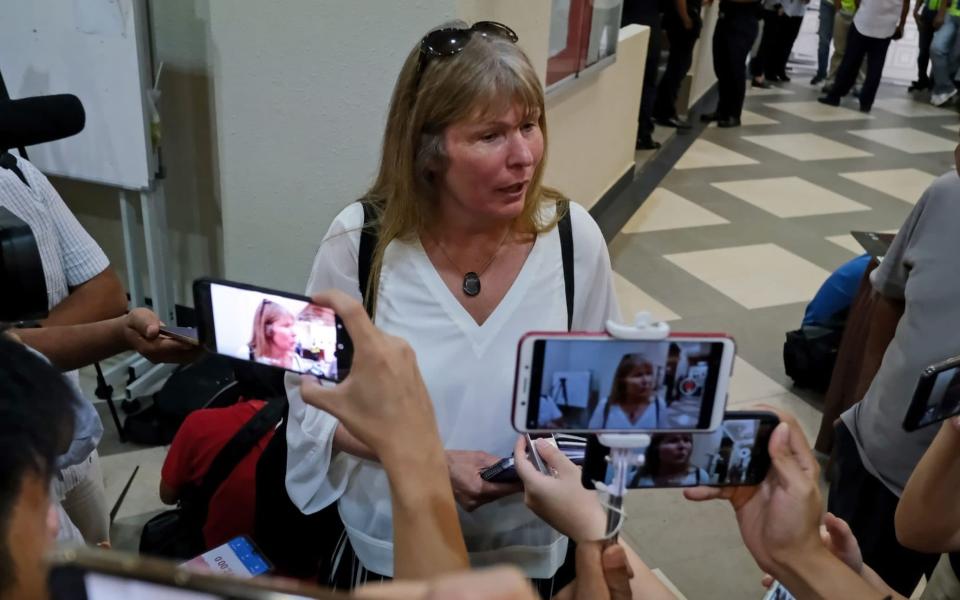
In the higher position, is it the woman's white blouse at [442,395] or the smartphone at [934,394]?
the smartphone at [934,394]

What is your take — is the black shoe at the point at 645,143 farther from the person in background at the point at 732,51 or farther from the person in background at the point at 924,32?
the person in background at the point at 924,32

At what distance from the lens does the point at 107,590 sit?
0.39m

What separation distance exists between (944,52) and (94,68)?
8.45 meters

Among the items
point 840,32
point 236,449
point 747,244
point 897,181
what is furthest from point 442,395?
point 840,32

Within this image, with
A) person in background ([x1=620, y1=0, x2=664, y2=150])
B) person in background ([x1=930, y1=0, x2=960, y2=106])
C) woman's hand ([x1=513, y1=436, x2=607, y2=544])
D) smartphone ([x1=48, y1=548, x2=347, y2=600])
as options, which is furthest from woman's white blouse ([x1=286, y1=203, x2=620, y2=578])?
person in background ([x1=930, y1=0, x2=960, y2=106])

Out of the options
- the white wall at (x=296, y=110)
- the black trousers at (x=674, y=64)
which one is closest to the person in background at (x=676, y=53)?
the black trousers at (x=674, y=64)

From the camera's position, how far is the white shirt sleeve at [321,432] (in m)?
1.31

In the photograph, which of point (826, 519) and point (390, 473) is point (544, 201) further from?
point (390, 473)

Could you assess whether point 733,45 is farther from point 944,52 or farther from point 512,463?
point 512,463

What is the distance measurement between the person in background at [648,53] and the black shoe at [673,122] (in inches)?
24.9

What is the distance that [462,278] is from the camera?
4.58 ft

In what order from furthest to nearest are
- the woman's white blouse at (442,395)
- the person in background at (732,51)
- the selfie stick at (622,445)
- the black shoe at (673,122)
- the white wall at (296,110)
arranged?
the black shoe at (673,122), the person in background at (732,51), the white wall at (296,110), the woman's white blouse at (442,395), the selfie stick at (622,445)

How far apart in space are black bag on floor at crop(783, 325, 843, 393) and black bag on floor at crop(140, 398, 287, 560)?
2120mm

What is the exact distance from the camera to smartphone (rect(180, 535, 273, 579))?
1688 millimetres
